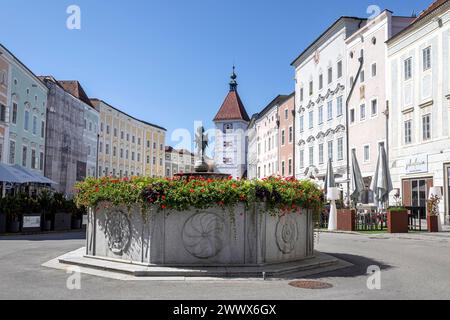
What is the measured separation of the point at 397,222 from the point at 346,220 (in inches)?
110

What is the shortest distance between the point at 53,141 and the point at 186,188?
140ft

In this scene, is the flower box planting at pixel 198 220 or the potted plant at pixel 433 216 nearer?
the flower box planting at pixel 198 220

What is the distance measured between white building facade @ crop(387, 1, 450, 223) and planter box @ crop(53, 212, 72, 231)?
18.8m

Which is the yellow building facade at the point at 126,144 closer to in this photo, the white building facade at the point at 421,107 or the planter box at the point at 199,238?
the white building facade at the point at 421,107

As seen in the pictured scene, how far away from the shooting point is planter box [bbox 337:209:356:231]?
23.6m

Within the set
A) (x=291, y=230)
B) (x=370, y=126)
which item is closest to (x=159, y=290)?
(x=291, y=230)

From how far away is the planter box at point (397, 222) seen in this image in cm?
2159

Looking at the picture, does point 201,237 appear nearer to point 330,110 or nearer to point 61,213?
point 61,213

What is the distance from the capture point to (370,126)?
116ft

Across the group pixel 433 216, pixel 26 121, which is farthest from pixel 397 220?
pixel 26 121

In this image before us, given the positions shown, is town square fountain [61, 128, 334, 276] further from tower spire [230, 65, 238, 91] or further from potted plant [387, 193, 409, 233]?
tower spire [230, 65, 238, 91]

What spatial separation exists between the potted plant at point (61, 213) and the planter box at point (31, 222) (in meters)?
1.33

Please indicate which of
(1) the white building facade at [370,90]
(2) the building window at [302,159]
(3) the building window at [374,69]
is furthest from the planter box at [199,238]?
(2) the building window at [302,159]
